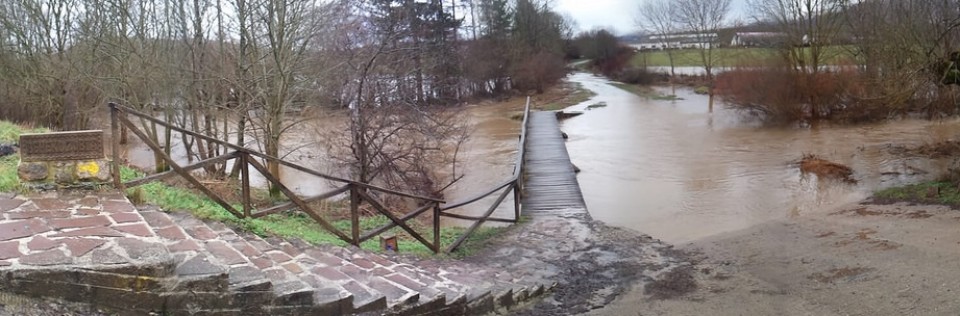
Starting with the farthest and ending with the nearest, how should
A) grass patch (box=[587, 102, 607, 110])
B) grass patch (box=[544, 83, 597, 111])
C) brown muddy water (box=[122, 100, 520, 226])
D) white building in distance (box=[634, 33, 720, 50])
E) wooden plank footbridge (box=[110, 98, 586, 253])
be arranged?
white building in distance (box=[634, 33, 720, 50]) → grass patch (box=[544, 83, 597, 111]) → grass patch (box=[587, 102, 607, 110]) → brown muddy water (box=[122, 100, 520, 226]) → wooden plank footbridge (box=[110, 98, 586, 253])

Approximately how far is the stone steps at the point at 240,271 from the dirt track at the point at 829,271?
1.80 metres

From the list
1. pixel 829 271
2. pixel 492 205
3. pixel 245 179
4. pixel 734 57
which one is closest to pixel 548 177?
pixel 492 205

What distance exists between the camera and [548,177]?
1658 centimetres

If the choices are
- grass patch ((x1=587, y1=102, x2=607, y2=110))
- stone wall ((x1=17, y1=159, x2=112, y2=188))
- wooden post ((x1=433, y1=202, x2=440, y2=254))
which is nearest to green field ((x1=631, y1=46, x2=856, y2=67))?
grass patch ((x1=587, y1=102, x2=607, y2=110))

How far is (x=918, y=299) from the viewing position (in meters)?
6.24

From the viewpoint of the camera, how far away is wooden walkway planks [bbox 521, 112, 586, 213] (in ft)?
46.1

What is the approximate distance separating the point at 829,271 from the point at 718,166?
1449cm

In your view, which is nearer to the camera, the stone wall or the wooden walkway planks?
the stone wall

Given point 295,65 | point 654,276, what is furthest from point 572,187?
point 654,276

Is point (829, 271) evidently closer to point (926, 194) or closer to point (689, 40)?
point (926, 194)

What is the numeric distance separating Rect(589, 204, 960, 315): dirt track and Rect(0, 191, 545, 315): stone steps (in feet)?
5.92

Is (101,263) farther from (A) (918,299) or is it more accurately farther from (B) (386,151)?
(B) (386,151)

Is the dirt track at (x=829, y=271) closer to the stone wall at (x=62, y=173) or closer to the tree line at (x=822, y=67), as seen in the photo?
the stone wall at (x=62, y=173)

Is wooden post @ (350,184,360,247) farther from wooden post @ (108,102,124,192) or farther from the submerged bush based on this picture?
the submerged bush
